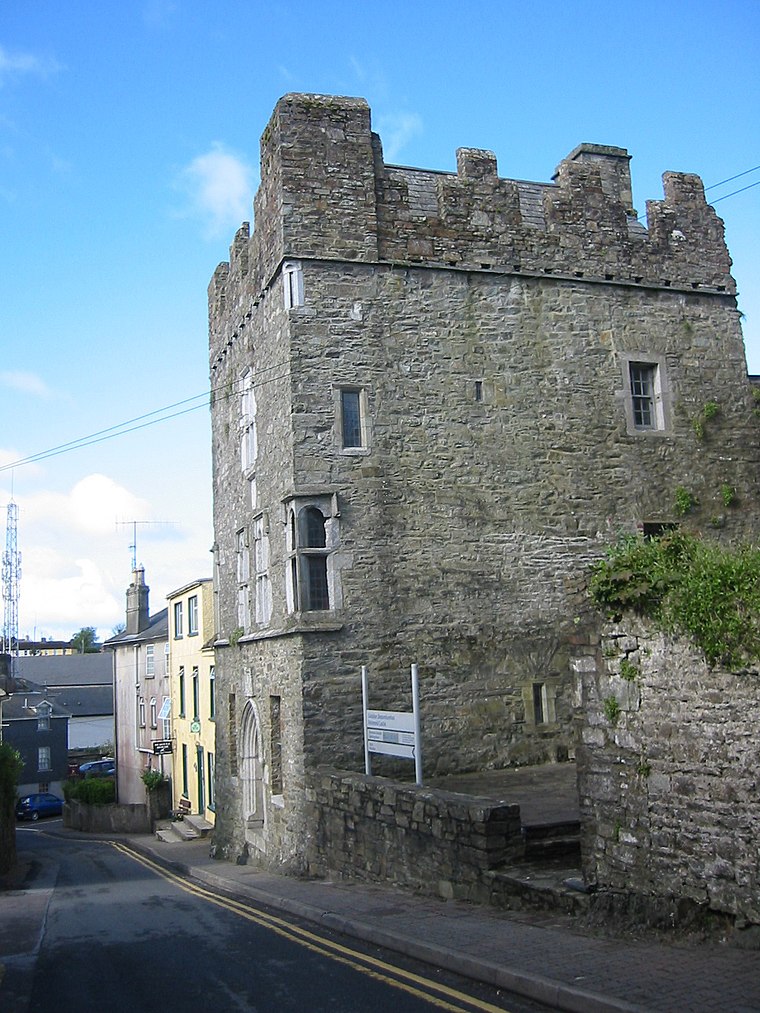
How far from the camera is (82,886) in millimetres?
19422

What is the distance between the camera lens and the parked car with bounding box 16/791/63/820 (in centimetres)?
4762

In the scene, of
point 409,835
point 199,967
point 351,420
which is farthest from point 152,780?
point 199,967

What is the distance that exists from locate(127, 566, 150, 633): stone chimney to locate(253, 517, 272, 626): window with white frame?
27.9 meters

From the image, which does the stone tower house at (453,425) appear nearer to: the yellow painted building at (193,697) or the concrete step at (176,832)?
the concrete step at (176,832)

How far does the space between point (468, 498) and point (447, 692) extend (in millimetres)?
3187

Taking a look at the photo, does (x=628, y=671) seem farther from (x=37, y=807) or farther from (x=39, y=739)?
(x=39, y=739)

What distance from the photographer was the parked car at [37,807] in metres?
47.6

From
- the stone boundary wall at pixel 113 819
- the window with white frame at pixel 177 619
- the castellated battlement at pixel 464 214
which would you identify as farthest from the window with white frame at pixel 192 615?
the castellated battlement at pixel 464 214

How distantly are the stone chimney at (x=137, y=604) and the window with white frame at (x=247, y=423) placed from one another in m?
27.3

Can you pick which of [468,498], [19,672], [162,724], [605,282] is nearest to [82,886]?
[468,498]

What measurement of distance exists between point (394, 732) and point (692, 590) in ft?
21.3

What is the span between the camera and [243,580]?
62.7 feet

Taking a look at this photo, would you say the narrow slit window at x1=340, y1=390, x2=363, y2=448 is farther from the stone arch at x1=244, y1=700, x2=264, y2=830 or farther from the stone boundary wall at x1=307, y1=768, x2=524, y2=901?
the stone arch at x1=244, y1=700, x2=264, y2=830

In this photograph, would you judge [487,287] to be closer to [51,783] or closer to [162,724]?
[162,724]
